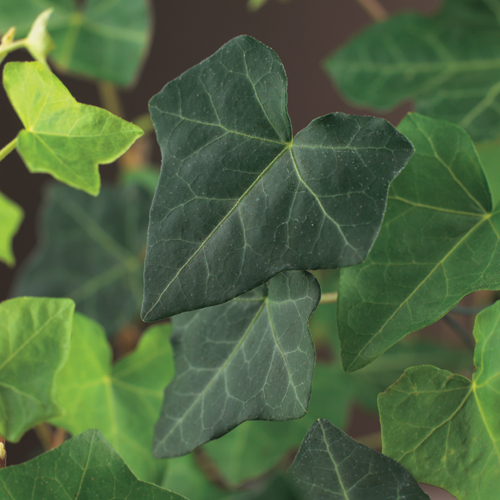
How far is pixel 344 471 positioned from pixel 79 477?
151mm

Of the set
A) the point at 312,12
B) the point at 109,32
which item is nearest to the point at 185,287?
the point at 109,32

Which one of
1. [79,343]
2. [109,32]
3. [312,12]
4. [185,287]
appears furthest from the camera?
[312,12]

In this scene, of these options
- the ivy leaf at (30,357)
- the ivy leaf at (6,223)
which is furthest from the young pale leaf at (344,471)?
the ivy leaf at (6,223)

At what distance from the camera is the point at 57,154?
0.29m

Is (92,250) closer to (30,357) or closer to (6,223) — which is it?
(6,223)

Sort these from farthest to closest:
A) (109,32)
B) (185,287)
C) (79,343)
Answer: (109,32) < (79,343) < (185,287)

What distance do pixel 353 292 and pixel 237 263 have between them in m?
0.08

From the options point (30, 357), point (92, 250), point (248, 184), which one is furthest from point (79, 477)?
point (92, 250)

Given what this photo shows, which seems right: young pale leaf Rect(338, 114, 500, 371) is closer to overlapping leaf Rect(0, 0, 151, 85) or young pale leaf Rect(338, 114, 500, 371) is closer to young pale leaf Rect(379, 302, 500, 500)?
young pale leaf Rect(379, 302, 500, 500)

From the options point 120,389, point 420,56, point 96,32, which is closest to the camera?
point 120,389

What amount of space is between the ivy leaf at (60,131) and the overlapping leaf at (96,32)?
384 millimetres

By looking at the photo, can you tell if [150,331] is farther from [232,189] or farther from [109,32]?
[109,32]

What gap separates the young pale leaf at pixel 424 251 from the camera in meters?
0.28

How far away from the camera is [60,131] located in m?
0.29
